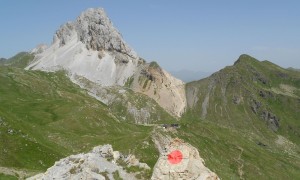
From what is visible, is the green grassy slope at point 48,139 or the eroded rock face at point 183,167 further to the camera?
the green grassy slope at point 48,139

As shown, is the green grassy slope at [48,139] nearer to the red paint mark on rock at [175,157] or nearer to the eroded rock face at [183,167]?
the eroded rock face at [183,167]

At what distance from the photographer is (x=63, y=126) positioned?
183 m

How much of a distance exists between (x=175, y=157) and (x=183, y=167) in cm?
145

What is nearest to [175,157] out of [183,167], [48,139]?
[183,167]

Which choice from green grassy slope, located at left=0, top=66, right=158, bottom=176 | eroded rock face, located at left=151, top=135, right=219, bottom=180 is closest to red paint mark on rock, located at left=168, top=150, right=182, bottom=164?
eroded rock face, located at left=151, top=135, right=219, bottom=180

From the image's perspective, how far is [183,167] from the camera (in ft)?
144

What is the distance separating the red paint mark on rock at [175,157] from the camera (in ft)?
145

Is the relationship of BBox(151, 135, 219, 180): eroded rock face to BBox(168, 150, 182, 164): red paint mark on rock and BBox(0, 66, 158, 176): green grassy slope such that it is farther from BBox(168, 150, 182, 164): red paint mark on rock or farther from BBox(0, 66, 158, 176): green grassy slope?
BBox(0, 66, 158, 176): green grassy slope

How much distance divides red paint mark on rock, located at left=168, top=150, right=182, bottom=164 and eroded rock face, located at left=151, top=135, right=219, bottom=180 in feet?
0.81

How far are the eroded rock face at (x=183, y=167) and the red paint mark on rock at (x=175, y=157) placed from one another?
248 millimetres

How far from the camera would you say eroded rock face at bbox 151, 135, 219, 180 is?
43.3m

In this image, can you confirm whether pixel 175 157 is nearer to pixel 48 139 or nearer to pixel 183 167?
pixel 183 167

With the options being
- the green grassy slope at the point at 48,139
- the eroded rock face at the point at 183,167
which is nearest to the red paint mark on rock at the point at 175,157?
the eroded rock face at the point at 183,167

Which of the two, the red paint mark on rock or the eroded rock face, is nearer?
the eroded rock face
